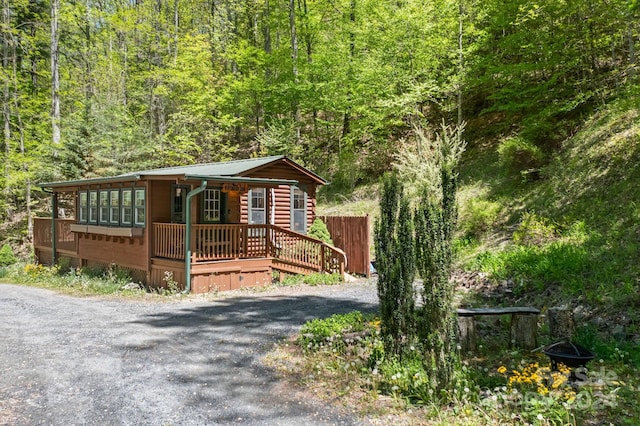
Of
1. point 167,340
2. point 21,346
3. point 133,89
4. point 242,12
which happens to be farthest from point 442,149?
point 133,89

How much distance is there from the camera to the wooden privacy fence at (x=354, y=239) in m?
14.5

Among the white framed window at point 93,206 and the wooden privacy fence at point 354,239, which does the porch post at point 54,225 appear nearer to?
the white framed window at point 93,206

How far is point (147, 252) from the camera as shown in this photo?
504 inches

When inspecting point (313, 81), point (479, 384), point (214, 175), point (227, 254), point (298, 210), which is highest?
point (313, 81)

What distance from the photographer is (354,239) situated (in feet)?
48.9

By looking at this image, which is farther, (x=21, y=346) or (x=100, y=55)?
(x=100, y=55)

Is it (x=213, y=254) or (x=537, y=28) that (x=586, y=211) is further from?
(x=213, y=254)

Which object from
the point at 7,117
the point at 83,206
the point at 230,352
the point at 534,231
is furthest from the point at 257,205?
the point at 7,117

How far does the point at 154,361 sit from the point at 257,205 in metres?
9.71

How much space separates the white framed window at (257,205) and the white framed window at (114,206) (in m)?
4.40

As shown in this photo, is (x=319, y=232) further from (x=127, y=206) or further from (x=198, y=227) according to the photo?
(x=127, y=206)

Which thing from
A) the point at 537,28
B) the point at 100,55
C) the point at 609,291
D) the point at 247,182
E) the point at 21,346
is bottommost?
the point at 21,346

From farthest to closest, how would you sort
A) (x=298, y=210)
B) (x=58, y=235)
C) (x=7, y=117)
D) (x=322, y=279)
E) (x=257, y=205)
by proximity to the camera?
1. (x=7, y=117)
2. (x=58, y=235)
3. (x=298, y=210)
4. (x=257, y=205)
5. (x=322, y=279)

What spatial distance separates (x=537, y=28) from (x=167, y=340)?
16.2 m
